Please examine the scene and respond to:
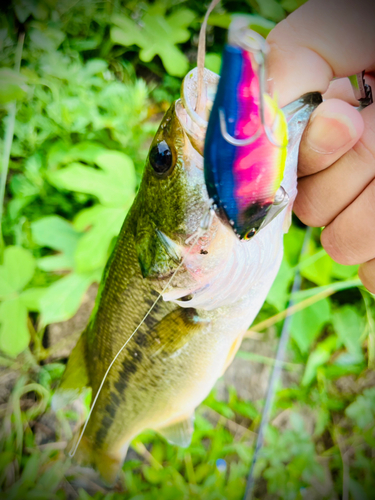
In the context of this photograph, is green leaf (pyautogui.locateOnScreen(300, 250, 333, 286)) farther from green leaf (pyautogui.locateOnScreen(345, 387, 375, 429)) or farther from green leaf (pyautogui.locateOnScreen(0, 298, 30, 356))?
green leaf (pyautogui.locateOnScreen(0, 298, 30, 356))

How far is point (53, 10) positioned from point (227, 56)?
1.44m

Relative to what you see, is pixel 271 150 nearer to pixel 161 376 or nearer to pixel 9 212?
pixel 161 376

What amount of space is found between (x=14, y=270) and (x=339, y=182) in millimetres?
1295

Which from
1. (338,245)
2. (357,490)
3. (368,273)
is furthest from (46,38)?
(357,490)

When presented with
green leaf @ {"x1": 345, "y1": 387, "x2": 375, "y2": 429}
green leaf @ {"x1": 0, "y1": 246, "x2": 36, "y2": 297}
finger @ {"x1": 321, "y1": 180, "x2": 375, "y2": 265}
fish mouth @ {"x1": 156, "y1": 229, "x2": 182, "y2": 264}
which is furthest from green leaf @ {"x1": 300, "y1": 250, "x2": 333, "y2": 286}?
green leaf @ {"x1": 0, "y1": 246, "x2": 36, "y2": 297}

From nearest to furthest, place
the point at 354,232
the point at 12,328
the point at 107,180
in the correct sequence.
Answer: the point at 354,232, the point at 107,180, the point at 12,328

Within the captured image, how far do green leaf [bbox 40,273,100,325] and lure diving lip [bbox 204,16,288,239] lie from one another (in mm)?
955

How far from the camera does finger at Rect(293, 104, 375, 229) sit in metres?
0.58

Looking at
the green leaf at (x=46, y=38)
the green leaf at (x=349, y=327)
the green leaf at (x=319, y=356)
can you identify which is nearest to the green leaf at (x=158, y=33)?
the green leaf at (x=46, y=38)

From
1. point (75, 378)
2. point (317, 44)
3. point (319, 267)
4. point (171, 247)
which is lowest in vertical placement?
point (75, 378)

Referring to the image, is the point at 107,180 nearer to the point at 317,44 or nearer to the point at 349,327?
the point at 317,44

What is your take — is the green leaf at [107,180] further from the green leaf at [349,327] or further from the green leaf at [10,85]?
the green leaf at [349,327]

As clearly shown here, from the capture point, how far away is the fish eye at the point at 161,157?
49cm

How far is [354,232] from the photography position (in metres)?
0.69
